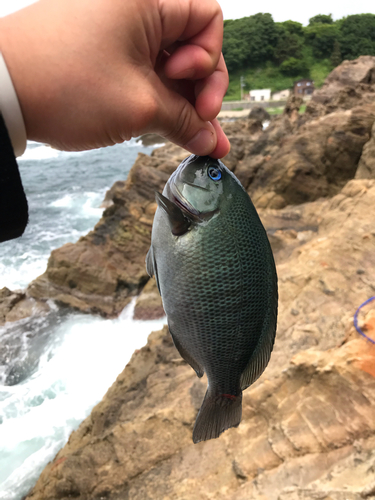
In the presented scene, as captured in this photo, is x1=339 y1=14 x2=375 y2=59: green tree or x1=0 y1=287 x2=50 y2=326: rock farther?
x1=339 y1=14 x2=375 y2=59: green tree

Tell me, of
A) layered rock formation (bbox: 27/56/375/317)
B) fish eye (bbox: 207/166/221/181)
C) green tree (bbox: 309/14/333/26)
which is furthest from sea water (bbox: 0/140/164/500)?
green tree (bbox: 309/14/333/26)

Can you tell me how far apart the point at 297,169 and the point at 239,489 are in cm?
704

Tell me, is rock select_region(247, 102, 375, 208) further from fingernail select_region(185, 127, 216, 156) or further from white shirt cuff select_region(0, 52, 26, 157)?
white shirt cuff select_region(0, 52, 26, 157)

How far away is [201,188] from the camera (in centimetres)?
145

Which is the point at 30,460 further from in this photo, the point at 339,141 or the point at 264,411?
the point at 339,141

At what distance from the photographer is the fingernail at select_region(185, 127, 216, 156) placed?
1.54m

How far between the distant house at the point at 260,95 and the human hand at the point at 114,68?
177 ft

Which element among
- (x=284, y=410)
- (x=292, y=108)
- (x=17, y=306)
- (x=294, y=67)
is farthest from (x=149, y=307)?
(x=294, y=67)

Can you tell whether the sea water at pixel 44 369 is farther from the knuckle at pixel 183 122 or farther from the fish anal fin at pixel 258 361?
the knuckle at pixel 183 122

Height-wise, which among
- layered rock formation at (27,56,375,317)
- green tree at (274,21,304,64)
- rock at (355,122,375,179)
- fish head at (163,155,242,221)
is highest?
fish head at (163,155,242,221)

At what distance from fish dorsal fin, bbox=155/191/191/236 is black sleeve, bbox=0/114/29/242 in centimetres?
49

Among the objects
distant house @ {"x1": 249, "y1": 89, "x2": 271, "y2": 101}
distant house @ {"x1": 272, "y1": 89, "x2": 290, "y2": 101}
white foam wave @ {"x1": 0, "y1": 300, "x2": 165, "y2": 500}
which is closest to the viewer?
white foam wave @ {"x1": 0, "y1": 300, "x2": 165, "y2": 500}

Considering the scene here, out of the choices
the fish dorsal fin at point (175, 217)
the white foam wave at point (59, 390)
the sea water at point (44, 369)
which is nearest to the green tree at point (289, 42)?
the sea water at point (44, 369)

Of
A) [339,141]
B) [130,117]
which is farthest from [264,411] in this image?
[339,141]
